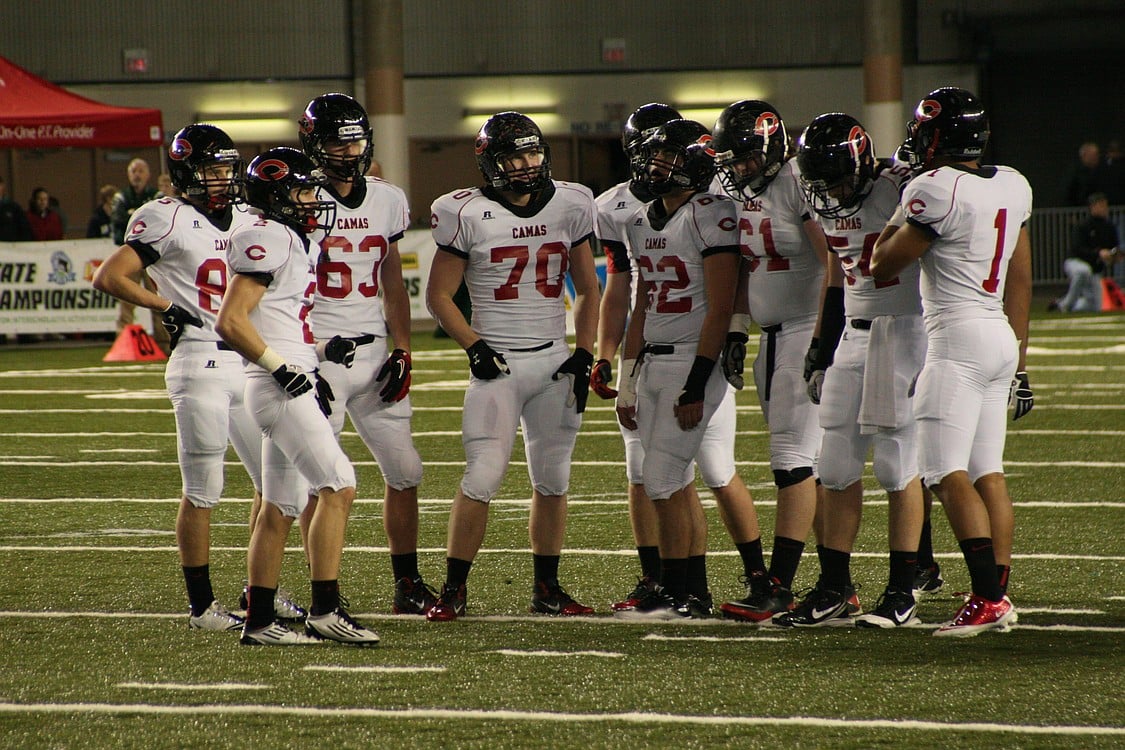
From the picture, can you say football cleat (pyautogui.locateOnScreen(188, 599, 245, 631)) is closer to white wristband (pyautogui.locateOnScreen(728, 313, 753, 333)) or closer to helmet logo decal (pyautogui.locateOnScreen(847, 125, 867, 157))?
white wristband (pyautogui.locateOnScreen(728, 313, 753, 333))

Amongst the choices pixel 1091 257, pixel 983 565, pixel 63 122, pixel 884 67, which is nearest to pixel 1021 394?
pixel 983 565

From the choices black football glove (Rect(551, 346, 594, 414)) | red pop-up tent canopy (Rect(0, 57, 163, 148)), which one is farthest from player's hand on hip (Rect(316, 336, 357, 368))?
red pop-up tent canopy (Rect(0, 57, 163, 148))

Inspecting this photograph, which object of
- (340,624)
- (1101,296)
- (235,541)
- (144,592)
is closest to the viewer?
(340,624)

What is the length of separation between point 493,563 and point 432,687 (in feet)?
6.40

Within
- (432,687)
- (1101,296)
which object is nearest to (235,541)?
(432,687)

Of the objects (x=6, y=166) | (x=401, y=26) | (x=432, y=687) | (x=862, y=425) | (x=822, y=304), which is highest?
(x=401, y=26)

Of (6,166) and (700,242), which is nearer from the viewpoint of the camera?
(700,242)

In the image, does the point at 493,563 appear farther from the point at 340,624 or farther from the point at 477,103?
the point at 477,103

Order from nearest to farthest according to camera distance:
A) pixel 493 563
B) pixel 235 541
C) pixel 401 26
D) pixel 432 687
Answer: pixel 432 687
pixel 493 563
pixel 235 541
pixel 401 26

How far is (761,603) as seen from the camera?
5.49 m

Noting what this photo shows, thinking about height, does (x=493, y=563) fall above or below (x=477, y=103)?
below

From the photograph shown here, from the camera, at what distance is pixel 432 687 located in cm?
462

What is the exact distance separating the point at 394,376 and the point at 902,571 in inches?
74.0

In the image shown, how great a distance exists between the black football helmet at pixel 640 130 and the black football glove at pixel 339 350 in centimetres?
116
